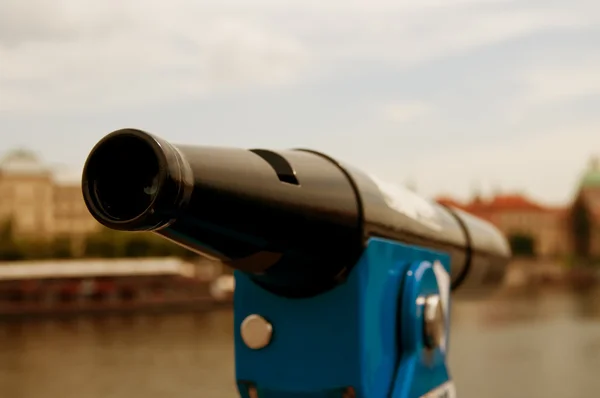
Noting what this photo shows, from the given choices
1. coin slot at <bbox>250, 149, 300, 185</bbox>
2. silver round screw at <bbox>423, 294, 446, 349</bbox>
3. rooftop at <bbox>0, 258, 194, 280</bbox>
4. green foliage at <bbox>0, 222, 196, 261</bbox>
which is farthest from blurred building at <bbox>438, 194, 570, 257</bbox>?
coin slot at <bbox>250, 149, 300, 185</bbox>

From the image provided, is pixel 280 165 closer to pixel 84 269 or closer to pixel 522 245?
pixel 84 269

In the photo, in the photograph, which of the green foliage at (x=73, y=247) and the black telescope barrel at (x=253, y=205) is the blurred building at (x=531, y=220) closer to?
the green foliage at (x=73, y=247)

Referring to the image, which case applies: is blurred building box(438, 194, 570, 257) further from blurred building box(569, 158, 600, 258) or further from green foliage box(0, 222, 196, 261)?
green foliage box(0, 222, 196, 261)

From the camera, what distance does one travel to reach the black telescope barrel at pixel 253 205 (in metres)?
0.70

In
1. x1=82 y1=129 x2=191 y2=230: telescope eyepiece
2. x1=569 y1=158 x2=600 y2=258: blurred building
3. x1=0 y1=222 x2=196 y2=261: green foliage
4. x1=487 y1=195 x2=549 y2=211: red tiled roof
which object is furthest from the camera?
x1=487 y1=195 x2=549 y2=211: red tiled roof

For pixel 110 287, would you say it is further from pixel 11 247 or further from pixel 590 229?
pixel 590 229

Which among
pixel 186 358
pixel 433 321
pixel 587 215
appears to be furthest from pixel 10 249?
pixel 587 215

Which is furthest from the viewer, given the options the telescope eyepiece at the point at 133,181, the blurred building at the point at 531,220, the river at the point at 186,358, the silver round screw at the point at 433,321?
the blurred building at the point at 531,220

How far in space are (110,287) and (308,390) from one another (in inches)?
536

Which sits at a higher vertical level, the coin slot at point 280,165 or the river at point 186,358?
the coin slot at point 280,165

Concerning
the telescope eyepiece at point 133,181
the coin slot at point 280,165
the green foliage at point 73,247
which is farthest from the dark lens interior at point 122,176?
the green foliage at point 73,247

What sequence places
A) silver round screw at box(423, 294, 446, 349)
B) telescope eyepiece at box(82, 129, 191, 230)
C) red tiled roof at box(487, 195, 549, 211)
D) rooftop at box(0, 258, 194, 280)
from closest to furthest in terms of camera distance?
telescope eyepiece at box(82, 129, 191, 230) → silver round screw at box(423, 294, 446, 349) → rooftop at box(0, 258, 194, 280) → red tiled roof at box(487, 195, 549, 211)

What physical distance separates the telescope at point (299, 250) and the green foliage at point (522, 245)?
2458 cm

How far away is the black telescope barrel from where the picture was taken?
702mm
